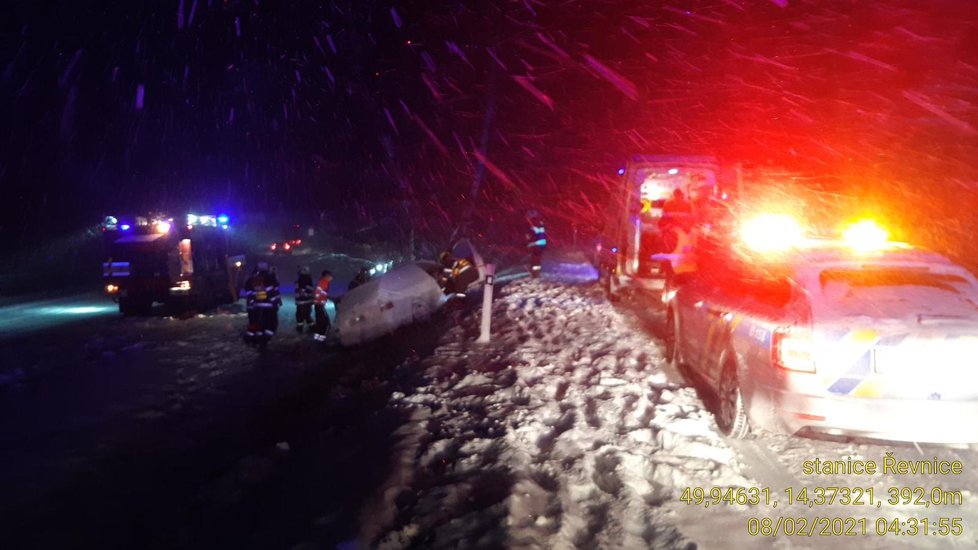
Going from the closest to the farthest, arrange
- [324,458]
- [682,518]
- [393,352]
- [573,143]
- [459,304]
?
[682,518], [324,458], [393,352], [459,304], [573,143]

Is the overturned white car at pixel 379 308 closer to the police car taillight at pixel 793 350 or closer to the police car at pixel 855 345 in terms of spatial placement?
the police car at pixel 855 345

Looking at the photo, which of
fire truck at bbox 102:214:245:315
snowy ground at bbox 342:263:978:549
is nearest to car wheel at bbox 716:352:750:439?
snowy ground at bbox 342:263:978:549

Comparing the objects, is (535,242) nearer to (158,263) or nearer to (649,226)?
(649,226)

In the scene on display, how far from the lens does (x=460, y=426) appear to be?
18.8ft

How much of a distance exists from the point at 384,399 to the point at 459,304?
5.99 meters

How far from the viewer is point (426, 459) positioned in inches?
196

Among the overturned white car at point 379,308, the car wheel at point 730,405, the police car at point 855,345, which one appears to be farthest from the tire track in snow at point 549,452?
the overturned white car at point 379,308

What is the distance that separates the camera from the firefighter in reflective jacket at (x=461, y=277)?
13.6 metres

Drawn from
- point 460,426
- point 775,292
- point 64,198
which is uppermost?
point 64,198

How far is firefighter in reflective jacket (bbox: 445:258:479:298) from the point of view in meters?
13.6

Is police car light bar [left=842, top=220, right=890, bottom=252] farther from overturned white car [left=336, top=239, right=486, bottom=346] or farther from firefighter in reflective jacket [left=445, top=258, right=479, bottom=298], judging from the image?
firefighter in reflective jacket [left=445, top=258, right=479, bottom=298]

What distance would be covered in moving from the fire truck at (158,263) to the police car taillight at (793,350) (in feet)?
47.9

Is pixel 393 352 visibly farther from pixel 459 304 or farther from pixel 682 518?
pixel 682 518

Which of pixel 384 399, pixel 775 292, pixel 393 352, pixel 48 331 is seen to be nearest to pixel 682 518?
pixel 775 292
